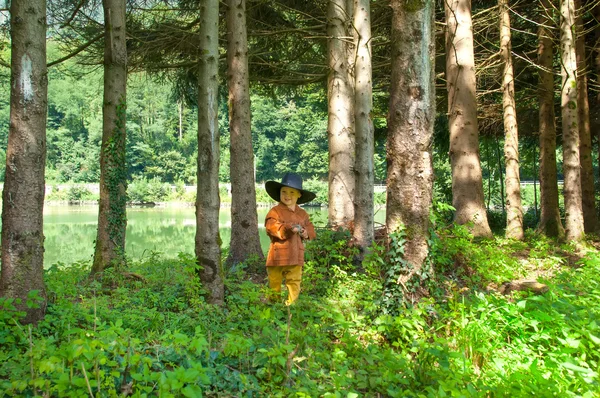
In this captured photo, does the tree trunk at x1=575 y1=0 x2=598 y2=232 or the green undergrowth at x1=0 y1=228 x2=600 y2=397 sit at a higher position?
the tree trunk at x1=575 y1=0 x2=598 y2=232

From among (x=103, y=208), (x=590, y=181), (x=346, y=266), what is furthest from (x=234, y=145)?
(x=590, y=181)

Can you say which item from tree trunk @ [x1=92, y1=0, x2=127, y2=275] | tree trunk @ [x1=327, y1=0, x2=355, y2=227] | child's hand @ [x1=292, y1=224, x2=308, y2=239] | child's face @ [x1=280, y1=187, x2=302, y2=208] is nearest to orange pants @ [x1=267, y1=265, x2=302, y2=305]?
child's hand @ [x1=292, y1=224, x2=308, y2=239]

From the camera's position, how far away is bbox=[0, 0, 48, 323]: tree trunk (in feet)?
13.6

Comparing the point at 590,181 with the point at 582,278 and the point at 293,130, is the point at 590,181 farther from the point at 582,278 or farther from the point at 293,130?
the point at 293,130

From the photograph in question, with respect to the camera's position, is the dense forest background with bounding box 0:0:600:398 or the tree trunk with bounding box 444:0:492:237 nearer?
the dense forest background with bounding box 0:0:600:398

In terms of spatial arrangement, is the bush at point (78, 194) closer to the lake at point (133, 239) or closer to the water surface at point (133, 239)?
the water surface at point (133, 239)

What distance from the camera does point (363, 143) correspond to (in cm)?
769

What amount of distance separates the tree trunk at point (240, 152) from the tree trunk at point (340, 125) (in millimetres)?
1684

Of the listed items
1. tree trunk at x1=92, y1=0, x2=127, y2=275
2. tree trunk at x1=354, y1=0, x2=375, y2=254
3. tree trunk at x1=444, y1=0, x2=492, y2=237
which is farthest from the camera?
tree trunk at x1=444, y1=0, x2=492, y2=237

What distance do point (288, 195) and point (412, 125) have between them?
1.71m

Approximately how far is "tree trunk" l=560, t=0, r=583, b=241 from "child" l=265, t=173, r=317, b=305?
646 centimetres

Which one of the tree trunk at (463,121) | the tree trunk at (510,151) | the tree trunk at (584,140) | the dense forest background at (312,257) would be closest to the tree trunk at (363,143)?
the dense forest background at (312,257)

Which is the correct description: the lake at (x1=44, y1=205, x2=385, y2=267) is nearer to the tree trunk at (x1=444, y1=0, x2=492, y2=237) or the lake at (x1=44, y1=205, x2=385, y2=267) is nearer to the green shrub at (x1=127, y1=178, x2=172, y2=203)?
the tree trunk at (x1=444, y1=0, x2=492, y2=237)

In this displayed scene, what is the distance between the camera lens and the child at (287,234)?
5348 mm
